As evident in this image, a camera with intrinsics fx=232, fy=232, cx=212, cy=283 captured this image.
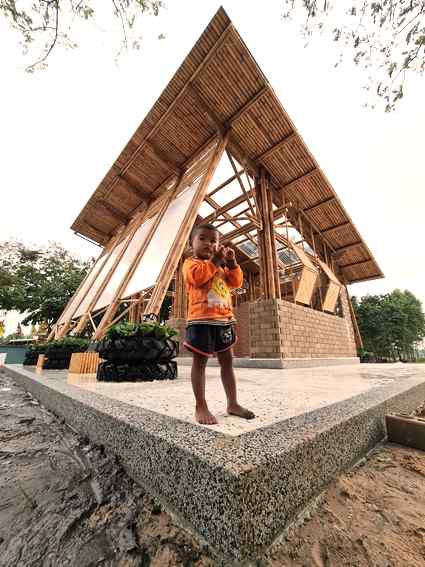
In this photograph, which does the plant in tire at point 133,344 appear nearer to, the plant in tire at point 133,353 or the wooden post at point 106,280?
the plant in tire at point 133,353

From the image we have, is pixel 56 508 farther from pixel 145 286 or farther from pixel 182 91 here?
pixel 182 91

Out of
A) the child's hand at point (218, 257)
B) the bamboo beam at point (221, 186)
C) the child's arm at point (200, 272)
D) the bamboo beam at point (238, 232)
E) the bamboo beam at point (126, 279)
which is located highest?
the bamboo beam at point (221, 186)

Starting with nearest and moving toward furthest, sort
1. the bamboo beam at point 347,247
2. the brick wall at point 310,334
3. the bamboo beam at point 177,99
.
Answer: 1. the bamboo beam at point 177,99
2. the brick wall at point 310,334
3. the bamboo beam at point 347,247

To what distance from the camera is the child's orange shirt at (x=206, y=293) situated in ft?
4.34

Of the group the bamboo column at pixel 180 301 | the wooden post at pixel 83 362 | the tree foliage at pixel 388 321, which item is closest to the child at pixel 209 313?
the wooden post at pixel 83 362

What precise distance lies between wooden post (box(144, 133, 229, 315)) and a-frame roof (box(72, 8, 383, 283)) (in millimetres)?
1306

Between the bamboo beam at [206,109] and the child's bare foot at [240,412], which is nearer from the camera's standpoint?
the child's bare foot at [240,412]

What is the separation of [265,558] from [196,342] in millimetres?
811

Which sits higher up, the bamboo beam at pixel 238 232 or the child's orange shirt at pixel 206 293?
the bamboo beam at pixel 238 232

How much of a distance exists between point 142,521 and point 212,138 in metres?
7.58

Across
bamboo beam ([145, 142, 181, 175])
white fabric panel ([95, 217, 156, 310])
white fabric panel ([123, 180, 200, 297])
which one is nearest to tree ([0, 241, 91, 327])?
white fabric panel ([95, 217, 156, 310])

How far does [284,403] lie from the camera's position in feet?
5.05

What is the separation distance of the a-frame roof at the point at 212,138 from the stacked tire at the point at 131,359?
19.2ft

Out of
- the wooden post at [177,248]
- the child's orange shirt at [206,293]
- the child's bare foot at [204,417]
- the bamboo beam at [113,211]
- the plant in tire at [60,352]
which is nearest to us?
the child's bare foot at [204,417]
